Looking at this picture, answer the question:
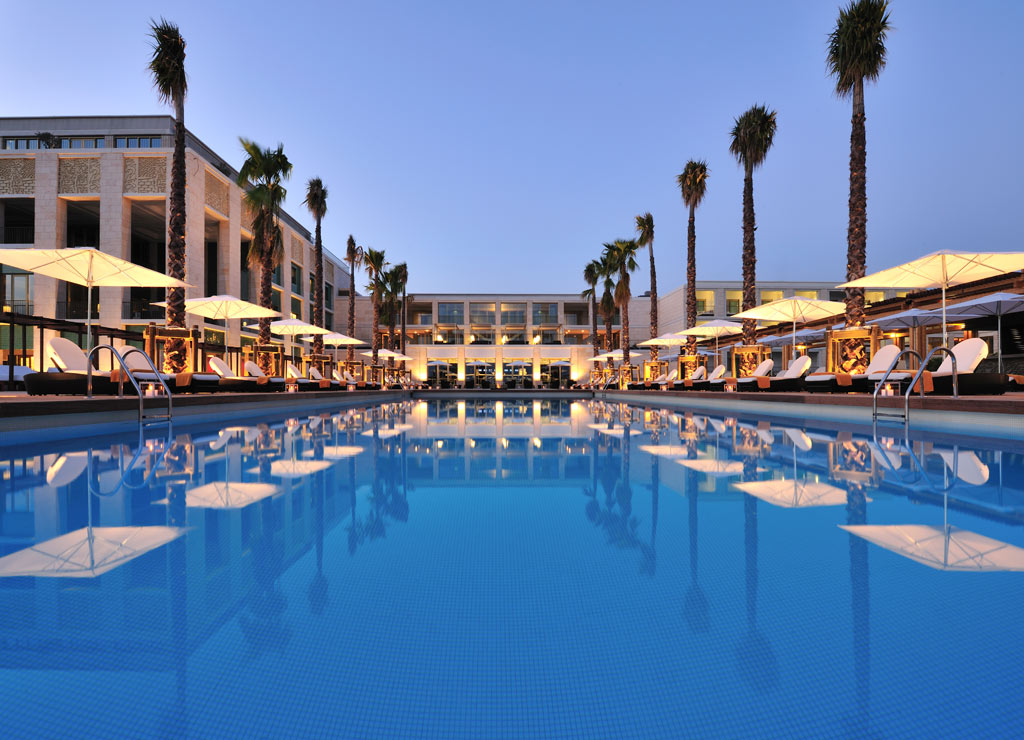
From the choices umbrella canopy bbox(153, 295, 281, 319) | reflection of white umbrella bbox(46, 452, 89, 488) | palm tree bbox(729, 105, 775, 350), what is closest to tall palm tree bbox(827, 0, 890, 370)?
palm tree bbox(729, 105, 775, 350)

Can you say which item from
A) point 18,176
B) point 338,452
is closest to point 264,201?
point 338,452

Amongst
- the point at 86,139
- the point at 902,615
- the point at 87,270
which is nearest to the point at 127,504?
the point at 902,615

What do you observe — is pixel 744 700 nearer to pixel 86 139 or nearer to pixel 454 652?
pixel 454 652

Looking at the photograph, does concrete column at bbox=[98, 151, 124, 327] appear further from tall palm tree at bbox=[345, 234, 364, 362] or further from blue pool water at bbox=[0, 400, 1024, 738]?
blue pool water at bbox=[0, 400, 1024, 738]

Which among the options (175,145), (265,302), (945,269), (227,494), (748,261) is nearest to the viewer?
(227,494)

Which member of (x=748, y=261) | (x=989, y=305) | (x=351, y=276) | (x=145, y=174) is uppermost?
(x=145, y=174)

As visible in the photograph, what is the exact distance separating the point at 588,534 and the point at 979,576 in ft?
4.72

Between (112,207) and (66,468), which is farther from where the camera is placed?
(112,207)

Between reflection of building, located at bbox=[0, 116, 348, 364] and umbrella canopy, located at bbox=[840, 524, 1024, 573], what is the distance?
23.9 metres

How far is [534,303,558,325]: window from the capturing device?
45.1 meters

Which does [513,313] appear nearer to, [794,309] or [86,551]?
[794,309]

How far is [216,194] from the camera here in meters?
25.5

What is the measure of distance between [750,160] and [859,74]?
4.02 metres

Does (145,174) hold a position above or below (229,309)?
above
